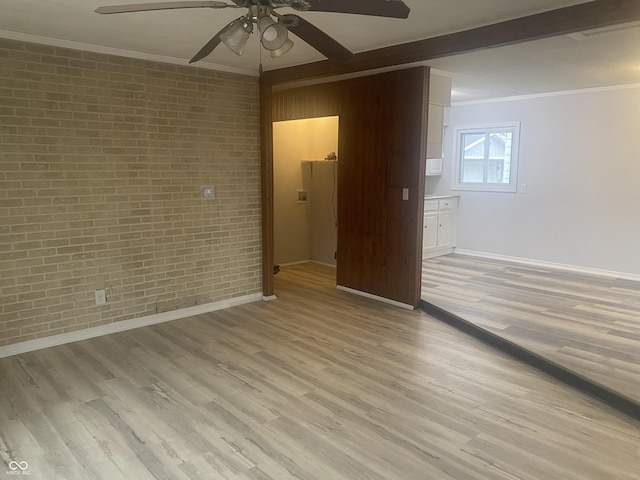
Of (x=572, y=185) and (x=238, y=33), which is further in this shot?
(x=572, y=185)

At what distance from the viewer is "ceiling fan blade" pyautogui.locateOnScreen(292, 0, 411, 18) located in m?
1.93

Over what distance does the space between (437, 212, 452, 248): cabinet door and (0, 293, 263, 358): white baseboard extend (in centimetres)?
325

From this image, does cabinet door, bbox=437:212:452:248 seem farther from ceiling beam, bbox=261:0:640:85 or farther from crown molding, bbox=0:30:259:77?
crown molding, bbox=0:30:259:77

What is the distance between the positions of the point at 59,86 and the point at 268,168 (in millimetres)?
2032

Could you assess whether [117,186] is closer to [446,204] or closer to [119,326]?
[119,326]

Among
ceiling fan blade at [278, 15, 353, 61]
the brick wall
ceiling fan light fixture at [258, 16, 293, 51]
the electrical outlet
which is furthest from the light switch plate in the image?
ceiling fan light fixture at [258, 16, 293, 51]

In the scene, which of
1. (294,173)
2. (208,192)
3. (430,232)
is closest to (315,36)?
(208,192)

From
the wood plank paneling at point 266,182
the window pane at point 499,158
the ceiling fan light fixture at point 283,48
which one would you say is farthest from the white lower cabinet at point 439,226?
the ceiling fan light fixture at point 283,48

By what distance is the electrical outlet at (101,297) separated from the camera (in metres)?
4.00

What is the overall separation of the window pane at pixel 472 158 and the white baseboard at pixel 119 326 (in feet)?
13.4

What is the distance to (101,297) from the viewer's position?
4.02 meters

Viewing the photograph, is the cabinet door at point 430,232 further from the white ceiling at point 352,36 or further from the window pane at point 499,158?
the white ceiling at point 352,36

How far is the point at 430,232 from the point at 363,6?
5.28 meters

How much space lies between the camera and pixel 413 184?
14.9 feet
